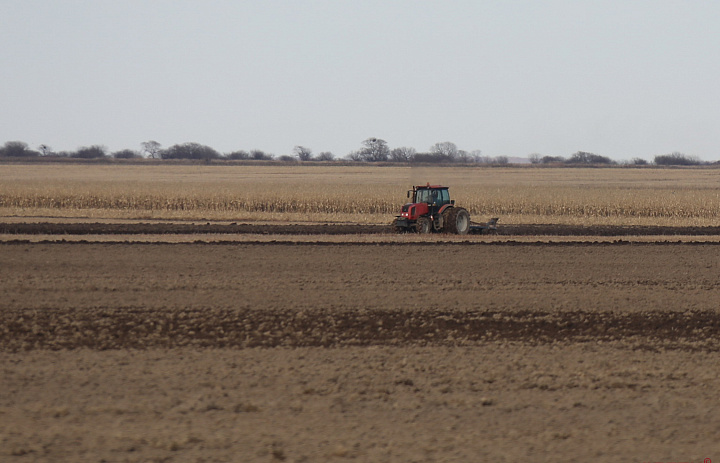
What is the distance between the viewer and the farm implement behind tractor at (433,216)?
925 inches

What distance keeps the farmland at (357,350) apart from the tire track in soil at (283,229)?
3.30m

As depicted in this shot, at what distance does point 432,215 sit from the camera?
23.9 m

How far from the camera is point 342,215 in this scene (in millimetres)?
32875

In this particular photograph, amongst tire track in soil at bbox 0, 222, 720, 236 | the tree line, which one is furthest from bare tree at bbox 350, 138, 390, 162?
tire track in soil at bbox 0, 222, 720, 236

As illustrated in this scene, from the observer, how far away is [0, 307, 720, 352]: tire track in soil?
396 inches

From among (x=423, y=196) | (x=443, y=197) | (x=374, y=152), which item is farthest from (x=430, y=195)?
(x=374, y=152)

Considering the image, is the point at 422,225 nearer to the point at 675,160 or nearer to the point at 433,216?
the point at 433,216

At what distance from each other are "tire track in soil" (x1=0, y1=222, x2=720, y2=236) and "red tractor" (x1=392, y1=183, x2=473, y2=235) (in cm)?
150

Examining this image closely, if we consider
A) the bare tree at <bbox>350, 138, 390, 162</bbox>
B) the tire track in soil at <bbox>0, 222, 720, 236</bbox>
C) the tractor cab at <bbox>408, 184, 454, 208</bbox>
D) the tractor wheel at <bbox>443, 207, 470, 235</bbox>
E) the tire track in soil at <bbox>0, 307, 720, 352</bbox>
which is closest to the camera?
the tire track in soil at <bbox>0, 307, 720, 352</bbox>

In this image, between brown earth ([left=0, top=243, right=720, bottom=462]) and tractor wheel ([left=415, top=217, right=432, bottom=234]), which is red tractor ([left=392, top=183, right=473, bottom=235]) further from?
brown earth ([left=0, top=243, right=720, bottom=462])

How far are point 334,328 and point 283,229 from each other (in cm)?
1544

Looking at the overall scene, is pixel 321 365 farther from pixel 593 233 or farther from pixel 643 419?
pixel 593 233

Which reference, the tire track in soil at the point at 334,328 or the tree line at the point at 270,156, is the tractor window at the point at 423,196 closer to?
the tire track in soil at the point at 334,328

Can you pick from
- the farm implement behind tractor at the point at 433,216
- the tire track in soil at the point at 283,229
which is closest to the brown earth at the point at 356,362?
the farm implement behind tractor at the point at 433,216
